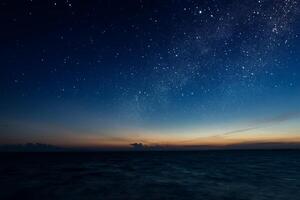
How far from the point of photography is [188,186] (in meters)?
27.2

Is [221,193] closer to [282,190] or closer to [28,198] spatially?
[282,190]

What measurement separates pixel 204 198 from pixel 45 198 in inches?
504

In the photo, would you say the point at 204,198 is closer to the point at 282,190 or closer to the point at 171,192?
the point at 171,192

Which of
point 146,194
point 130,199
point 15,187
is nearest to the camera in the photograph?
point 130,199

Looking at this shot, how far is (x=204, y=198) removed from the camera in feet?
70.0

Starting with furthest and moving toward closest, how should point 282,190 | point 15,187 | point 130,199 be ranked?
point 15,187 < point 282,190 < point 130,199

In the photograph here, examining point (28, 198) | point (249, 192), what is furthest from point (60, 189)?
point (249, 192)

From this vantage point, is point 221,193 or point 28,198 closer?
point 28,198

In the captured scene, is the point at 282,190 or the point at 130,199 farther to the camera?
the point at 282,190

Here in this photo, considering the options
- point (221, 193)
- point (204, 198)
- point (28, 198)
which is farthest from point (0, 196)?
point (221, 193)

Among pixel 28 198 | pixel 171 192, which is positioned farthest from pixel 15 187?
pixel 171 192

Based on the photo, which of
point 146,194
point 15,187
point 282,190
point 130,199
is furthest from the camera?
point 15,187

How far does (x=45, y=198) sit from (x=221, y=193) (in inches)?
575

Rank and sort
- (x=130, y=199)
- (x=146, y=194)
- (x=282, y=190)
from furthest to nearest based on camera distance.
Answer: (x=282, y=190), (x=146, y=194), (x=130, y=199)
